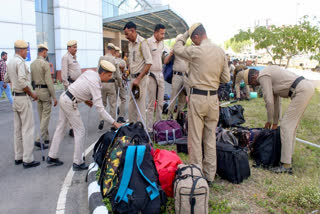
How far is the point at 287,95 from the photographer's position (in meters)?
5.06

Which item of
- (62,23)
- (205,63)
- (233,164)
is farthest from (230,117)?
(62,23)

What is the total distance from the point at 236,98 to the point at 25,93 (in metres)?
9.91

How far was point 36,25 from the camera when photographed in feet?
55.8

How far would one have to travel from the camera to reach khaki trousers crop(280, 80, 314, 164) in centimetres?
475

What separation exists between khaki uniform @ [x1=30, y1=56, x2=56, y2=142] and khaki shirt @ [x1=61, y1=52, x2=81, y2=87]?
58 cm

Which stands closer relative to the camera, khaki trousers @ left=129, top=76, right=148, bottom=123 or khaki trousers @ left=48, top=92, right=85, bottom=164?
khaki trousers @ left=48, top=92, right=85, bottom=164

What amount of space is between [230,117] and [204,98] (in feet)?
11.4

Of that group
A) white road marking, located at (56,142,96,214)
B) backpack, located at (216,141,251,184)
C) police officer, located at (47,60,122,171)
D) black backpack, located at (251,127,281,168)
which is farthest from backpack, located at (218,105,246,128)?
white road marking, located at (56,142,96,214)

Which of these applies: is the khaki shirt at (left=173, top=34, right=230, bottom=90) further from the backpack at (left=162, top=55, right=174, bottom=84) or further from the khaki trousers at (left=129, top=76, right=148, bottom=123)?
the backpack at (left=162, top=55, right=174, bottom=84)

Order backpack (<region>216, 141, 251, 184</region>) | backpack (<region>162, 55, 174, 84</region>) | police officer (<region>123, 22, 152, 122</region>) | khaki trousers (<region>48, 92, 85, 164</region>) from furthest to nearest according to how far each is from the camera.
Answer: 1. backpack (<region>162, 55, 174, 84</region>)
2. police officer (<region>123, 22, 152, 122</region>)
3. khaki trousers (<region>48, 92, 85, 164</region>)
4. backpack (<region>216, 141, 251, 184</region>)

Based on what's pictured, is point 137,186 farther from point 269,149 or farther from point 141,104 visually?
point 141,104

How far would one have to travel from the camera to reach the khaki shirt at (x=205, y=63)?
13.1ft

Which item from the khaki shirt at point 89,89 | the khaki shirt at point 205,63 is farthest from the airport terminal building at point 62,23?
the khaki shirt at point 205,63

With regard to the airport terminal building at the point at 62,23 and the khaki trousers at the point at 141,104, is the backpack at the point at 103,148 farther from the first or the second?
the airport terminal building at the point at 62,23
